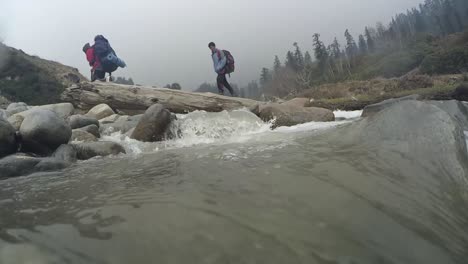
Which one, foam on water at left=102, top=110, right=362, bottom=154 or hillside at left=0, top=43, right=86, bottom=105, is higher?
hillside at left=0, top=43, right=86, bottom=105

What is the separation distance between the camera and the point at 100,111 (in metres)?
10.9

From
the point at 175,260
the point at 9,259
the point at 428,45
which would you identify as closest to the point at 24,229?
the point at 9,259

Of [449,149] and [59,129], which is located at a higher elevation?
[59,129]

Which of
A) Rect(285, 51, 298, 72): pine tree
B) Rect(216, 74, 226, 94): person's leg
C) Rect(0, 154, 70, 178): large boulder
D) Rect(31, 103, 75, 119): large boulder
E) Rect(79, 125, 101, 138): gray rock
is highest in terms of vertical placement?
Rect(285, 51, 298, 72): pine tree

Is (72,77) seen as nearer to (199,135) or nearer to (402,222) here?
(199,135)

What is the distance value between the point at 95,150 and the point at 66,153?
1.75ft

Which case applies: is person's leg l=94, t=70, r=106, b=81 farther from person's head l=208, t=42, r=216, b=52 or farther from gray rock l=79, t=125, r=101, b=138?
gray rock l=79, t=125, r=101, b=138

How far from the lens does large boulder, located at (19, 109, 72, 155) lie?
5.75 metres

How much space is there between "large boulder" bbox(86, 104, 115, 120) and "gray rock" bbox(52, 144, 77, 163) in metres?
5.36

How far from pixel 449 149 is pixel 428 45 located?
5474 cm

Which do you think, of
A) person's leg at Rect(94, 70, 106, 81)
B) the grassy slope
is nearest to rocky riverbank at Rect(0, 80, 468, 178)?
person's leg at Rect(94, 70, 106, 81)

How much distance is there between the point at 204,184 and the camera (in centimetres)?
275

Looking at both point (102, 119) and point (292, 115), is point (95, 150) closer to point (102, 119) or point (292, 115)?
point (102, 119)

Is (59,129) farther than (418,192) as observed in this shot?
Yes
